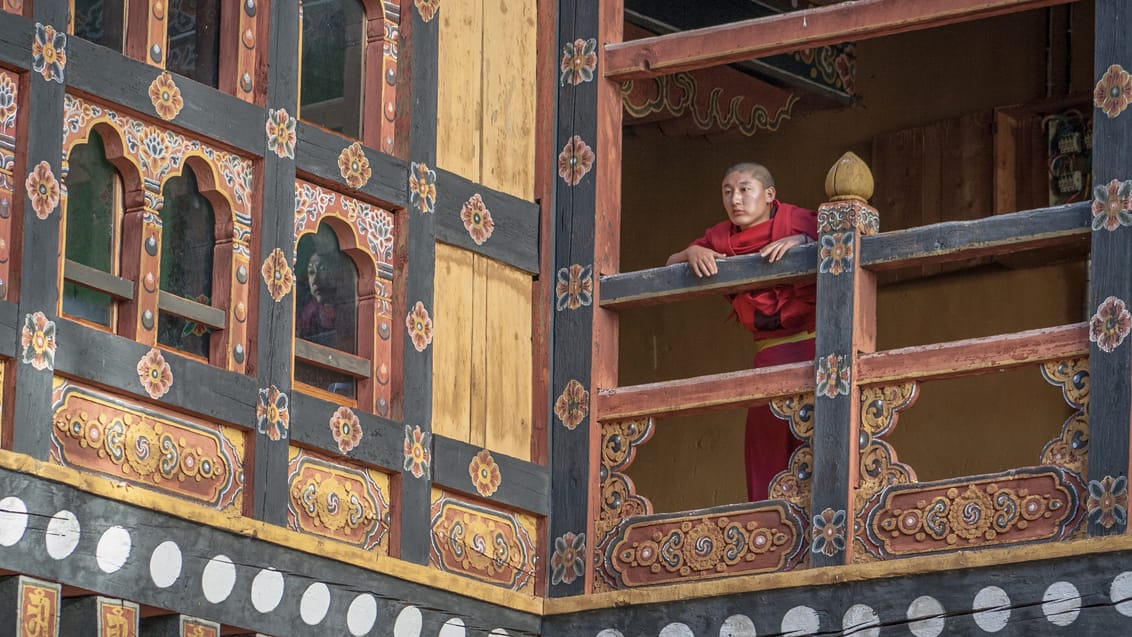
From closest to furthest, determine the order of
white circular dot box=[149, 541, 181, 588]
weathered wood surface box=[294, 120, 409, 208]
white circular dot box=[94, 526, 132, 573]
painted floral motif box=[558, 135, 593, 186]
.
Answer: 1. white circular dot box=[94, 526, 132, 573]
2. white circular dot box=[149, 541, 181, 588]
3. weathered wood surface box=[294, 120, 409, 208]
4. painted floral motif box=[558, 135, 593, 186]

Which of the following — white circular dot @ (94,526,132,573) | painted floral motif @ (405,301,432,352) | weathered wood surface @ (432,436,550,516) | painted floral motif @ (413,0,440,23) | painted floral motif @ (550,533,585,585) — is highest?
painted floral motif @ (413,0,440,23)

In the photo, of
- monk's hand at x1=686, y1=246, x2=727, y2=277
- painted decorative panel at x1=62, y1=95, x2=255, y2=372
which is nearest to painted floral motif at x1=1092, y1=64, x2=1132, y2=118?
monk's hand at x1=686, y1=246, x2=727, y2=277

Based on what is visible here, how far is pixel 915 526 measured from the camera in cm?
836

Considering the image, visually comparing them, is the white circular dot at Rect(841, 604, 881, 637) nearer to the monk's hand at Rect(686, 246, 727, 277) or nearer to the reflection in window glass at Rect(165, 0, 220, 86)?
the monk's hand at Rect(686, 246, 727, 277)

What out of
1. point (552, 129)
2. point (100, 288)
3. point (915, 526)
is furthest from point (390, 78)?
point (915, 526)

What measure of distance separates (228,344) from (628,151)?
4.43 meters

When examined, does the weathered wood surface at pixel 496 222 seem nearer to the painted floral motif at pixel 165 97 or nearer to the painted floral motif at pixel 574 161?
the painted floral motif at pixel 574 161

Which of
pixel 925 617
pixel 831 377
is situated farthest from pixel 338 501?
pixel 925 617

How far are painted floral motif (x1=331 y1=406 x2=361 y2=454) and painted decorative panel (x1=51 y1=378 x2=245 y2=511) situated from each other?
40 cm

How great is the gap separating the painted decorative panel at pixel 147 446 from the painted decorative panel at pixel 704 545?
1.50 metres

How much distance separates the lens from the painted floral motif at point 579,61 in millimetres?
9523

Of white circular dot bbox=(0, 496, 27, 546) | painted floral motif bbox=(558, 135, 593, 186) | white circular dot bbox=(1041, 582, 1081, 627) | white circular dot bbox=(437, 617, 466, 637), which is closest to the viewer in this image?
white circular dot bbox=(0, 496, 27, 546)

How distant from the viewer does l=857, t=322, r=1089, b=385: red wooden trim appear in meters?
8.27

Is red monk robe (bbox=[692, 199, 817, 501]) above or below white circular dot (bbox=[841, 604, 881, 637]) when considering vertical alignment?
above
